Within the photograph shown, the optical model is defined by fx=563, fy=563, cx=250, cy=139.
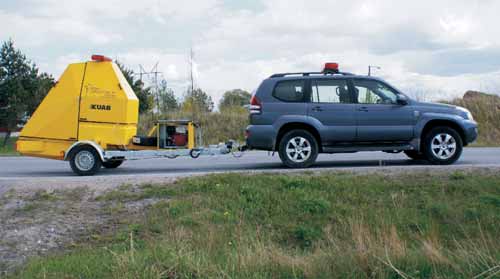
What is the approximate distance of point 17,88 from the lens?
42.6 meters

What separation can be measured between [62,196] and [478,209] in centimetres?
607

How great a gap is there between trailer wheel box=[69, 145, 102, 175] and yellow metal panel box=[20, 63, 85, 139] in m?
0.34

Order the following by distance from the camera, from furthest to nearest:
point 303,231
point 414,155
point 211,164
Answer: point 211,164, point 414,155, point 303,231

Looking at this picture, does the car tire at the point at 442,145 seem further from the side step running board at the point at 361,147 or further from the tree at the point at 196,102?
the tree at the point at 196,102

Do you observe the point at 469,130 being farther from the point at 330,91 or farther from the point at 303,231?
the point at 303,231

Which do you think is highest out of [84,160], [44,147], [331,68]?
[331,68]

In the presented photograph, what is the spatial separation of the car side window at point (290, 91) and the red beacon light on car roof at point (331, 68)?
64cm

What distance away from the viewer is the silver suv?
10.8m

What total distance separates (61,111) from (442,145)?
7.57 metres

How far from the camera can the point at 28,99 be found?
43125 mm

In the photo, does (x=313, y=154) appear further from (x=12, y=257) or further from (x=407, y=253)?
(x=12, y=257)

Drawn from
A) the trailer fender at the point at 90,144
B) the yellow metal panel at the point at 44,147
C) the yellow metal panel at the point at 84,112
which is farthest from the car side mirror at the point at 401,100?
the yellow metal panel at the point at 44,147

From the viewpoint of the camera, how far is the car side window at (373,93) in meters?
10.9

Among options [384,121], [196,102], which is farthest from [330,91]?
[196,102]
